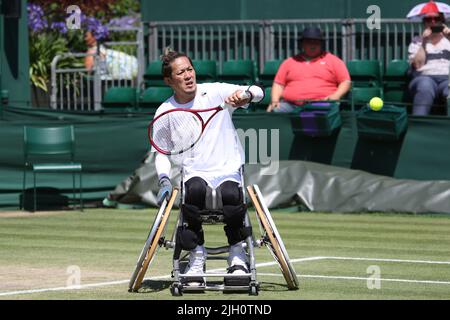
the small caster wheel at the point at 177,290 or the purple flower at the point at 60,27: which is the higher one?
the purple flower at the point at 60,27

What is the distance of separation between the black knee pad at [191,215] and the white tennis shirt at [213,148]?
24cm

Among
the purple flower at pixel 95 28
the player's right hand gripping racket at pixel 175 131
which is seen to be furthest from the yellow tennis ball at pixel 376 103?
the purple flower at pixel 95 28

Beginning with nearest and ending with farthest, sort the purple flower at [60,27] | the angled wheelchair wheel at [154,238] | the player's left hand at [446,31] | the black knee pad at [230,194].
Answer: the angled wheelchair wheel at [154,238], the black knee pad at [230,194], the player's left hand at [446,31], the purple flower at [60,27]

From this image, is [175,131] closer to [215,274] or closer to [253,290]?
[215,274]

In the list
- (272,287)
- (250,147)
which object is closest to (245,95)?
(272,287)

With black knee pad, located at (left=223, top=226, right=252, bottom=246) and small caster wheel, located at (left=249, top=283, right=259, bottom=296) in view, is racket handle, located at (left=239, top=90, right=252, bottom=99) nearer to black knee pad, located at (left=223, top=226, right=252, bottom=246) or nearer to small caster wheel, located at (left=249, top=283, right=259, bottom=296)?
black knee pad, located at (left=223, top=226, right=252, bottom=246)

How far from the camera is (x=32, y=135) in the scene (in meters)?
15.2

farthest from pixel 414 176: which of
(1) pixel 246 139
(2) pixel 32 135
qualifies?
(2) pixel 32 135

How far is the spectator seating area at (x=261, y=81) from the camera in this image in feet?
55.0

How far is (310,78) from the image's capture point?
51.8 ft

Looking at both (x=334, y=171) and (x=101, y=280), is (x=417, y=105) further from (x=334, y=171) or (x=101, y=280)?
(x=101, y=280)

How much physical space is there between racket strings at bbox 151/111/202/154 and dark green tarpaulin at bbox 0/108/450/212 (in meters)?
6.24

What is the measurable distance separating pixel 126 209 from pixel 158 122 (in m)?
6.76

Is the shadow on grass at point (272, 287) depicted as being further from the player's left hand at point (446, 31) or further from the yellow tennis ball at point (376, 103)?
the player's left hand at point (446, 31)
